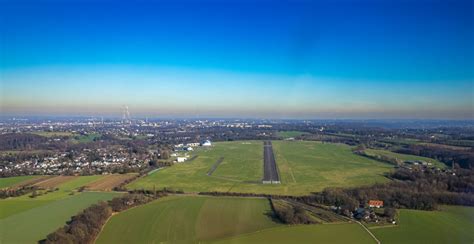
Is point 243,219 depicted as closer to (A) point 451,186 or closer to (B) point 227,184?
(B) point 227,184

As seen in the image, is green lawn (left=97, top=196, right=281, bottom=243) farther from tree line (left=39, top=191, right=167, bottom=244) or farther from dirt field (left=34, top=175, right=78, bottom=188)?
dirt field (left=34, top=175, right=78, bottom=188)

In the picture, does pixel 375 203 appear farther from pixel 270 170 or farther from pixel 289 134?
pixel 289 134

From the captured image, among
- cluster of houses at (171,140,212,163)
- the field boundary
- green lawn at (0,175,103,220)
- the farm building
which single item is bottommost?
cluster of houses at (171,140,212,163)

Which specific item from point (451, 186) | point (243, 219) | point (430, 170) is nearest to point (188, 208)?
point (243, 219)

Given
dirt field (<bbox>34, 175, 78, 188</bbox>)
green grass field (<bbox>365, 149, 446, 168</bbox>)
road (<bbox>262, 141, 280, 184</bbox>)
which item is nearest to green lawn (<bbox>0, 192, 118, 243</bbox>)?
dirt field (<bbox>34, 175, 78, 188</bbox>)

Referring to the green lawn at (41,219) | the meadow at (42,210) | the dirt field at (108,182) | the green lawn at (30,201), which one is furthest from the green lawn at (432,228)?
the dirt field at (108,182)

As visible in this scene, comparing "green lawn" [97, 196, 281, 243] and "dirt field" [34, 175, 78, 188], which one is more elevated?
"green lawn" [97, 196, 281, 243]

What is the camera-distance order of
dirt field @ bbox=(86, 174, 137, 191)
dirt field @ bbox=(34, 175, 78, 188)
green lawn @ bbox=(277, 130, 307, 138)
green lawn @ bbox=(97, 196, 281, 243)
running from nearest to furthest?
1. green lawn @ bbox=(97, 196, 281, 243)
2. dirt field @ bbox=(86, 174, 137, 191)
3. dirt field @ bbox=(34, 175, 78, 188)
4. green lawn @ bbox=(277, 130, 307, 138)
